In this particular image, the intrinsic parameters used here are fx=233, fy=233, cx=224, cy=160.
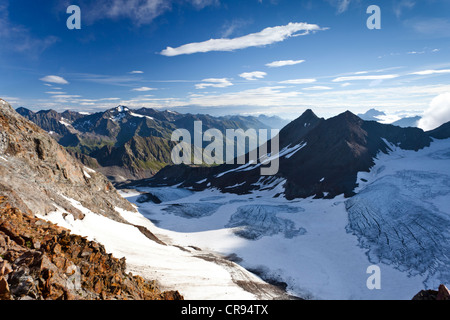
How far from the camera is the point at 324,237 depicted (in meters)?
55.1

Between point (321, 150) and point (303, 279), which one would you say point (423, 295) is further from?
point (321, 150)

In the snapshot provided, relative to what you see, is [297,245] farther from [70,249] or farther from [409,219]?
[70,249]

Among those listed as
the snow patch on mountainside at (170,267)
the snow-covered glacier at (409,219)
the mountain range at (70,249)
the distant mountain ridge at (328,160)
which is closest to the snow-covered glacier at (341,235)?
the snow-covered glacier at (409,219)

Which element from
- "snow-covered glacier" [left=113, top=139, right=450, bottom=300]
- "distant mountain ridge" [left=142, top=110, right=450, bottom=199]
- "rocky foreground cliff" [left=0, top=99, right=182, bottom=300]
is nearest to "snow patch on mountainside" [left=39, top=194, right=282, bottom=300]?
"rocky foreground cliff" [left=0, top=99, right=182, bottom=300]

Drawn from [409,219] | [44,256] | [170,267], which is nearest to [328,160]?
[409,219]

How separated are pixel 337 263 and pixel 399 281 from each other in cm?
938

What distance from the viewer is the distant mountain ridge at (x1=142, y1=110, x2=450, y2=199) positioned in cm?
9588

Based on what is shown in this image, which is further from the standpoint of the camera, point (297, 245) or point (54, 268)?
point (297, 245)

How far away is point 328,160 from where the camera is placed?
111062 mm

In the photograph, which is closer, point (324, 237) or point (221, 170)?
point (324, 237)

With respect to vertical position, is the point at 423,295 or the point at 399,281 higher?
the point at 423,295

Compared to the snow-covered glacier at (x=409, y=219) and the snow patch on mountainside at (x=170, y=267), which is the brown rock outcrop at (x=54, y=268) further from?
the snow-covered glacier at (x=409, y=219)
